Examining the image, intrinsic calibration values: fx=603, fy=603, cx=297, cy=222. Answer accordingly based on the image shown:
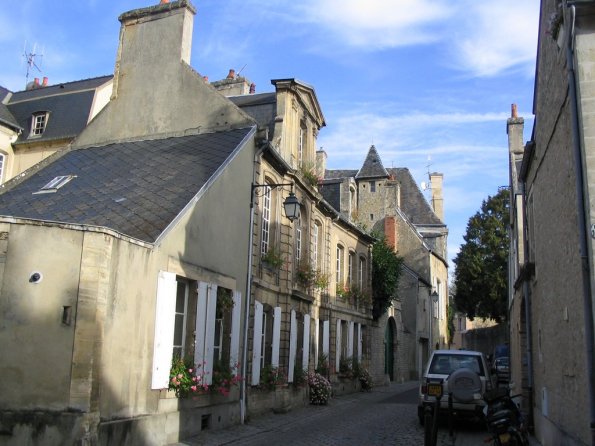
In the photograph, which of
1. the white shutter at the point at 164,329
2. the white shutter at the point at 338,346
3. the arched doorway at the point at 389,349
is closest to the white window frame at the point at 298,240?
the white shutter at the point at 338,346

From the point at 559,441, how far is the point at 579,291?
2.66m

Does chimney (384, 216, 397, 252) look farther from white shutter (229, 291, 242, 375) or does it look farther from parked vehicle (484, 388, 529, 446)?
parked vehicle (484, 388, 529, 446)

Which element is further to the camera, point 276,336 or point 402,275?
point 402,275

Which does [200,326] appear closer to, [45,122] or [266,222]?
[266,222]

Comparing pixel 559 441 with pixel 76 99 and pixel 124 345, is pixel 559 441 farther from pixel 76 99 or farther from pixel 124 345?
pixel 76 99

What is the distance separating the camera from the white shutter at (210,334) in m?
10.4

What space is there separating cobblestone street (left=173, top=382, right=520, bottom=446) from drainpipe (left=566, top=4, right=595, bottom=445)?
94.2 inches

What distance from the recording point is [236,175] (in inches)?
483

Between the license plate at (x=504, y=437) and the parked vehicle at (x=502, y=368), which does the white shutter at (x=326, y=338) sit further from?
A: the license plate at (x=504, y=437)

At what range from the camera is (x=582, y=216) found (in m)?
6.12

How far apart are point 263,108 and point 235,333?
673 centimetres

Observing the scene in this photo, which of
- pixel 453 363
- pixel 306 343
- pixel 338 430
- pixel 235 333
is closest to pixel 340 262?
pixel 306 343

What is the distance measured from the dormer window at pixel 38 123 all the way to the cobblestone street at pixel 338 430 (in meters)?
12.7

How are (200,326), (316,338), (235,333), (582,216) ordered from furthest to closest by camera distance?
(316,338) < (235,333) < (200,326) < (582,216)
